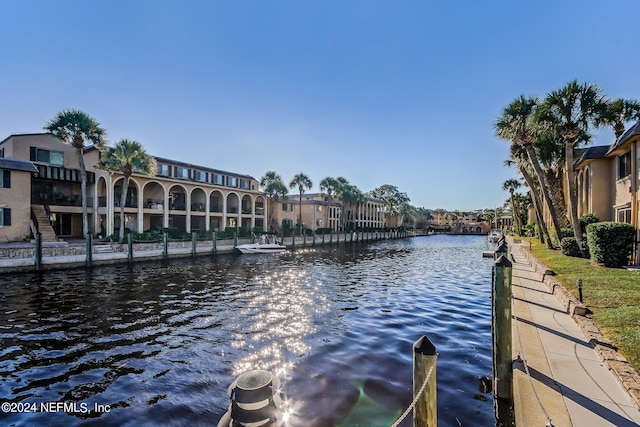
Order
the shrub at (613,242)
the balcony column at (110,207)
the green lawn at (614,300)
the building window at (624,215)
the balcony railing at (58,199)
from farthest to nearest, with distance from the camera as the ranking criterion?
the balcony column at (110,207), the balcony railing at (58,199), the building window at (624,215), the shrub at (613,242), the green lawn at (614,300)

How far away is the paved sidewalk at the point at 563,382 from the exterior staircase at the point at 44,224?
35664mm

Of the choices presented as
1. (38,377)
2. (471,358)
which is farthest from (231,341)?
(471,358)

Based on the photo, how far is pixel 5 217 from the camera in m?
Result: 27.1

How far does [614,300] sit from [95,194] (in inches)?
1659

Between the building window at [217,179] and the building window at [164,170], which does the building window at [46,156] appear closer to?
the building window at [164,170]

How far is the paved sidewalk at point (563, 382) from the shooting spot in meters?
4.18

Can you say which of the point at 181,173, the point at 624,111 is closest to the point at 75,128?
the point at 181,173

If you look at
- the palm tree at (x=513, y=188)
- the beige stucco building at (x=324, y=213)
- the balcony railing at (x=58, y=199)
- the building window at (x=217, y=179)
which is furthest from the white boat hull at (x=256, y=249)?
the palm tree at (x=513, y=188)

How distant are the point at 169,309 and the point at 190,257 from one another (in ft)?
60.5

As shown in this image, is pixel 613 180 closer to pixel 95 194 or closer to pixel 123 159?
pixel 123 159

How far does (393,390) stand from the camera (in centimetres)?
644

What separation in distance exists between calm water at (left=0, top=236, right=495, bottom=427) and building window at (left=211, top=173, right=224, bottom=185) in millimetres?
29582

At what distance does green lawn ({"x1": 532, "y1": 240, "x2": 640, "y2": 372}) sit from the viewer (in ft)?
20.4

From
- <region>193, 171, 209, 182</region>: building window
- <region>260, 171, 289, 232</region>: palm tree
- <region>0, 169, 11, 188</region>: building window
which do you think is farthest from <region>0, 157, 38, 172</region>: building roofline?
<region>260, 171, 289, 232</region>: palm tree
